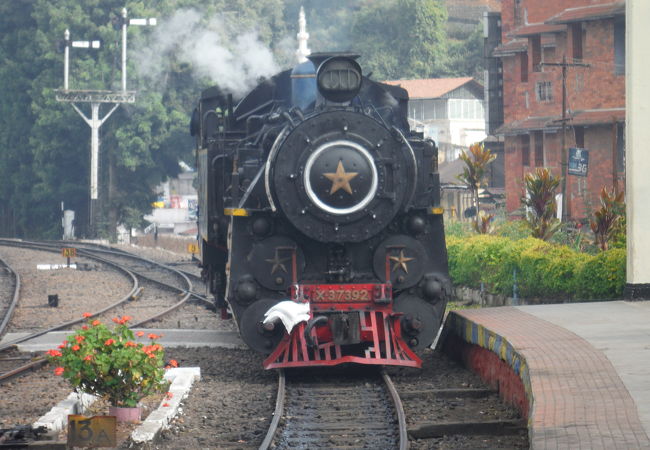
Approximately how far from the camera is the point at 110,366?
33.6ft

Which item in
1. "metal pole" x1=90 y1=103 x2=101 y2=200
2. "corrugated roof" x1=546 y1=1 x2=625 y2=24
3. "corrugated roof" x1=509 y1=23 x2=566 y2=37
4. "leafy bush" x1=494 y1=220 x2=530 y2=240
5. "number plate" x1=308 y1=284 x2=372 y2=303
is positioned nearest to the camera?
"number plate" x1=308 y1=284 x2=372 y2=303

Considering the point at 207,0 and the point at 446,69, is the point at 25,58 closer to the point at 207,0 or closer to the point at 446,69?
the point at 207,0

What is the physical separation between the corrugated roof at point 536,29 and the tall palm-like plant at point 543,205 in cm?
1633

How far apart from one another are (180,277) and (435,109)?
46.1 m

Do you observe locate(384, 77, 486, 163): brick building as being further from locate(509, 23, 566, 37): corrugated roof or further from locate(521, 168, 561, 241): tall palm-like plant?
locate(521, 168, 561, 241): tall palm-like plant

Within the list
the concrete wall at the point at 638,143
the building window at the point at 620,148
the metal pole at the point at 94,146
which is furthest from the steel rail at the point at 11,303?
the metal pole at the point at 94,146

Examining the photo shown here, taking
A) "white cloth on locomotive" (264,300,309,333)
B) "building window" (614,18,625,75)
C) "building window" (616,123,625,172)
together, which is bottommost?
"white cloth on locomotive" (264,300,309,333)

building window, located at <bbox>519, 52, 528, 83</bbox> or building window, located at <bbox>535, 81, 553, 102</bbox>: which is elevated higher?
building window, located at <bbox>519, 52, 528, 83</bbox>

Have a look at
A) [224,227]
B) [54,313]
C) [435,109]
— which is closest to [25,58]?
[435,109]

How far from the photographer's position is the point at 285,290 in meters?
12.9

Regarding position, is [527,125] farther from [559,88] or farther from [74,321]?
[74,321]

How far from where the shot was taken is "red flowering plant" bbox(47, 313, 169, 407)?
10219 millimetres

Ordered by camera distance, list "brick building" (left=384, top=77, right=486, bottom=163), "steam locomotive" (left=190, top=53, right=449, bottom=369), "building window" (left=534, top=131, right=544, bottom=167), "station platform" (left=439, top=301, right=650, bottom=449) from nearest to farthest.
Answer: "station platform" (left=439, top=301, right=650, bottom=449) → "steam locomotive" (left=190, top=53, right=449, bottom=369) → "building window" (left=534, top=131, right=544, bottom=167) → "brick building" (left=384, top=77, right=486, bottom=163)

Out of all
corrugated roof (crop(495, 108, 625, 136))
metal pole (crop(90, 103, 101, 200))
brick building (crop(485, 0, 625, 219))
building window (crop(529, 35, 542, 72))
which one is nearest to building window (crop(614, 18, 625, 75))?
brick building (crop(485, 0, 625, 219))
